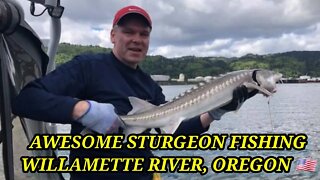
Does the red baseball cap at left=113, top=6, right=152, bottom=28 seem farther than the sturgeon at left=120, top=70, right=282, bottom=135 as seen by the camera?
Yes

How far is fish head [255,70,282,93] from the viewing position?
4.17 meters

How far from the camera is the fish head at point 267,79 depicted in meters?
4.17

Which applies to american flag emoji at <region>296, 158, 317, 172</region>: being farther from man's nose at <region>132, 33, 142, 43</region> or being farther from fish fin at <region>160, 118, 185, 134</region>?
man's nose at <region>132, 33, 142, 43</region>

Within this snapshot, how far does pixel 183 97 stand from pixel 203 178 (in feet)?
48.1

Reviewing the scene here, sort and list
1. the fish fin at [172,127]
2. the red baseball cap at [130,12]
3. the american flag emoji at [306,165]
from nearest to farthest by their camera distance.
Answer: the fish fin at [172,127], the red baseball cap at [130,12], the american flag emoji at [306,165]

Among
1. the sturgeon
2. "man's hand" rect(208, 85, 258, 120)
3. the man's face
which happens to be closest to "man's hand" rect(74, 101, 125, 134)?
the sturgeon

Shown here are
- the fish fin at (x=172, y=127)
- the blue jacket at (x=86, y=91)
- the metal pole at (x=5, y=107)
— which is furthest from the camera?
the fish fin at (x=172, y=127)

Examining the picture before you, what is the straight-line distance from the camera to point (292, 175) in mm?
19344

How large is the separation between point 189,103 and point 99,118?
39.4 inches

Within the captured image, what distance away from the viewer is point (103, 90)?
3801mm

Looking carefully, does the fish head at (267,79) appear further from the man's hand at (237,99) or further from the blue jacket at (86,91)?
the blue jacket at (86,91)

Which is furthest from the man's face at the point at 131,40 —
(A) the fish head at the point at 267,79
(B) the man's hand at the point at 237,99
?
(A) the fish head at the point at 267,79

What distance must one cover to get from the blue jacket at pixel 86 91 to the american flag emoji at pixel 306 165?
18.3 metres

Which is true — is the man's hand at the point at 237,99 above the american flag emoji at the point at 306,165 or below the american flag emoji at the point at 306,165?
above
